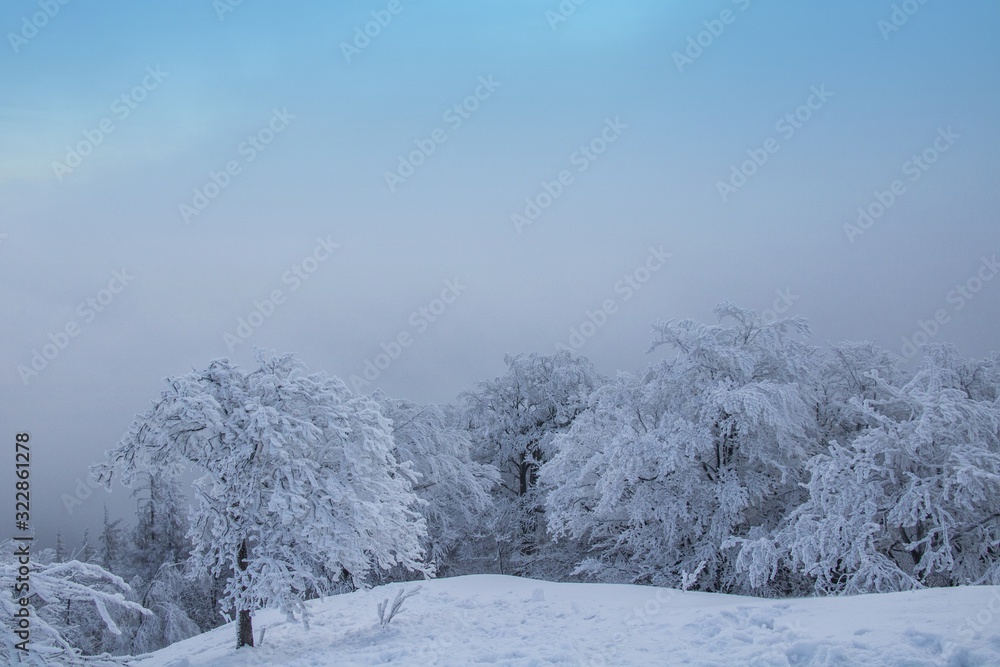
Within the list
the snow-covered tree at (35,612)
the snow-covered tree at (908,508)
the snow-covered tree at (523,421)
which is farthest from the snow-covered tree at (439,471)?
the snow-covered tree at (35,612)

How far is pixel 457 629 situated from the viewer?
495 inches

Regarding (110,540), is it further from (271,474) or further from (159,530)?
(271,474)

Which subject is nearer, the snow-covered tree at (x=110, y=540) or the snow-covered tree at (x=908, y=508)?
the snow-covered tree at (x=908, y=508)

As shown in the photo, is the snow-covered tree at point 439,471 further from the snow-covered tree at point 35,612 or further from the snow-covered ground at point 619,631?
the snow-covered tree at point 35,612

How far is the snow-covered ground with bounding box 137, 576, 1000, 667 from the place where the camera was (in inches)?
332

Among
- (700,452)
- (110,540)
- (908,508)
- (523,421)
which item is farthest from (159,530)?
(908,508)

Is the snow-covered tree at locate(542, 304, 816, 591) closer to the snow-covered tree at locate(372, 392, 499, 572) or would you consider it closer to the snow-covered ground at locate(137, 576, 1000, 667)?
the snow-covered ground at locate(137, 576, 1000, 667)

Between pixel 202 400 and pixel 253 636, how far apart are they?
15.9ft

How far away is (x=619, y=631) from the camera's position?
36.5 feet

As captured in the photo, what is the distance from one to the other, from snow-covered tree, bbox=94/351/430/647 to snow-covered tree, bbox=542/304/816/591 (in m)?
7.95

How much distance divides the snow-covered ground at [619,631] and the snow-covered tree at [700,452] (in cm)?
439

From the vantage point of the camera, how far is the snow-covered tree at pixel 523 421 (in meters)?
28.7

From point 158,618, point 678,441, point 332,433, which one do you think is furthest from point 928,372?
point 158,618

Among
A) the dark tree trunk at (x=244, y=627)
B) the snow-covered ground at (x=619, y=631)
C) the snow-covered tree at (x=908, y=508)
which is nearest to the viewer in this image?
the snow-covered ground at (x=619, y=631)
